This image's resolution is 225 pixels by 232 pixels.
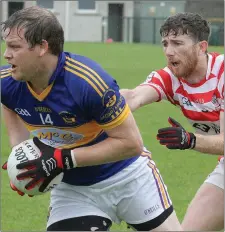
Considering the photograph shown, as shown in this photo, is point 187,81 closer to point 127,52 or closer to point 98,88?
point 98,88

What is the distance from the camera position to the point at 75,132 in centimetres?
477

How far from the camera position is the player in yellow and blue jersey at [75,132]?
4.45 metres

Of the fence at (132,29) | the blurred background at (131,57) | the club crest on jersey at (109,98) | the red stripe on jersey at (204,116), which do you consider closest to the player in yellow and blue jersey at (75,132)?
the club crest on jersey at (109,98)

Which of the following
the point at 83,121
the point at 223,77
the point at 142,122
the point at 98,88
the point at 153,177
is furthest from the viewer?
the point at 142,122

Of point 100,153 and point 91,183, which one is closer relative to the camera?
point 100,153

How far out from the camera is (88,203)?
4914 millimetres

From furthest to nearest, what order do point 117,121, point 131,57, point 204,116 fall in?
point 131,57 < point 204,116 < point 117,121

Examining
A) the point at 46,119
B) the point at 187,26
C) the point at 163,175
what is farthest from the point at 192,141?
the point at 163,175

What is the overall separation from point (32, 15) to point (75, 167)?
1.01 meters

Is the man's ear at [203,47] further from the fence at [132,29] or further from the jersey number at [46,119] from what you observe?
the fence at [132,29]

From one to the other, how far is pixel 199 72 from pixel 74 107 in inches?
60.1

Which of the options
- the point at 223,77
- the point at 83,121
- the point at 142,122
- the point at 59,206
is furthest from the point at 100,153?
the point at 142,122

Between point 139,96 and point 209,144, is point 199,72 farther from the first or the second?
point 209,144

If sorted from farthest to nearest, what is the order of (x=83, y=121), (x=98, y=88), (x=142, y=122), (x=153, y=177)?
(x=142, y=122) → (x=153, y=177) → (x=83, y=121) → (x=98, y=88)
